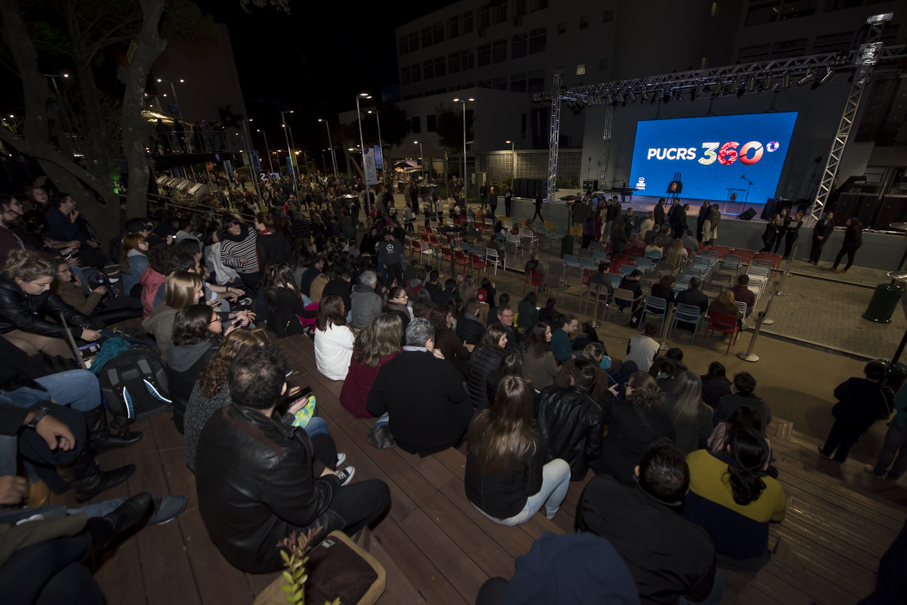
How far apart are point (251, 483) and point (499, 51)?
1484 inches

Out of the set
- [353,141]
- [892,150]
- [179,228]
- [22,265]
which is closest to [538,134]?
[353,141]

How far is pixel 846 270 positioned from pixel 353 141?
123ft

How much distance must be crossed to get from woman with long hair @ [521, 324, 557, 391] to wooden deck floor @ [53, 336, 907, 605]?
3.71 feet

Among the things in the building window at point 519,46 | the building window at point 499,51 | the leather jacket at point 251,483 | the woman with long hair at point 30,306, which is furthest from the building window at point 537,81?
the leather jacket at point 251,483

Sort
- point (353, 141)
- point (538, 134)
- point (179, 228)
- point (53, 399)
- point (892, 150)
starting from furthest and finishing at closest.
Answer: point (353, 141) < point (538, 134) < point (892, 150) < point (179, 228) < point (53, 399)

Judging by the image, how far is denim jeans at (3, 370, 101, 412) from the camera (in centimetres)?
263

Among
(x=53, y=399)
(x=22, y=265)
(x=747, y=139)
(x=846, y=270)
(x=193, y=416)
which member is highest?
(x=747, y=139)

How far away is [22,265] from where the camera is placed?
3049 mm

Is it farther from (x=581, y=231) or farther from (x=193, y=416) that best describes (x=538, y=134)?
(x=193, y=416)

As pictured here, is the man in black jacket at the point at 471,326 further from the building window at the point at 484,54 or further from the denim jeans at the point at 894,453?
the building window at the point at 484,54

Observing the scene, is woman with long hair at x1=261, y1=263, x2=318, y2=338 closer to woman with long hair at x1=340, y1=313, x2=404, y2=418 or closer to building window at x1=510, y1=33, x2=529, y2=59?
woman with long hair at x1=340, y1=313, x2=404, y2=418

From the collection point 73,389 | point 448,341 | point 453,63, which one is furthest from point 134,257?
point 453,63

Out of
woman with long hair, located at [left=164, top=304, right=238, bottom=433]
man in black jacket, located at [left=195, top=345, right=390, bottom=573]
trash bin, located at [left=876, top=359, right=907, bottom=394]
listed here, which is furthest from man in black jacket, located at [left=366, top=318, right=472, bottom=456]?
trash bin, located at [left=876, top=359, right=907, bottom=394]

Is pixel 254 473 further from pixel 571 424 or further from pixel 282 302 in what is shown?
pixel 282 302
